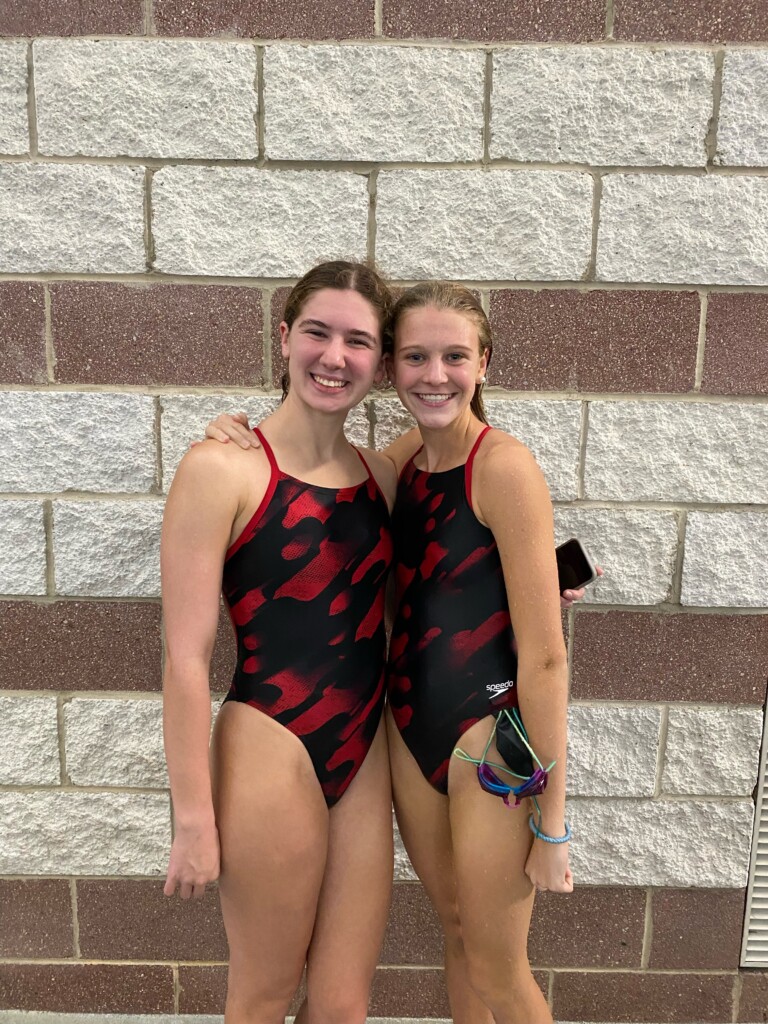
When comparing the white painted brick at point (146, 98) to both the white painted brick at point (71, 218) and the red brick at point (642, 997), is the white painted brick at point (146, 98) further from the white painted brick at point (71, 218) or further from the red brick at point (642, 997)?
the red brick at point (642, 997)

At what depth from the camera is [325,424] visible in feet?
6.55

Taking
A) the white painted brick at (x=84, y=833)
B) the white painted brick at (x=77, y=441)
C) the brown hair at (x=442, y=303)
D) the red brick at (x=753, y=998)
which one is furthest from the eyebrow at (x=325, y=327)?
the red brick at (x=753, y=998)

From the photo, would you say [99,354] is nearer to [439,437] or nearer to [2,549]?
[2,549]

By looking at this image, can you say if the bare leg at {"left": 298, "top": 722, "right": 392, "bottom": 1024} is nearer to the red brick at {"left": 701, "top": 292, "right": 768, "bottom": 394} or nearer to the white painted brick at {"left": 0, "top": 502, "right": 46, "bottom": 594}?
the white painted brick at {"left": 0, "top": 502, "right": 46, "bottom": 594}

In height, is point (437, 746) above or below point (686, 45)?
below

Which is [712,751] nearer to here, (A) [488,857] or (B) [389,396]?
(A) [488,857]

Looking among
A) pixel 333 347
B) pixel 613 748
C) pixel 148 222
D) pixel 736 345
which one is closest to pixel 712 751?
pixel 613 748

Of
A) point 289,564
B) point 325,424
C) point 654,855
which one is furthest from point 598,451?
point 654,855

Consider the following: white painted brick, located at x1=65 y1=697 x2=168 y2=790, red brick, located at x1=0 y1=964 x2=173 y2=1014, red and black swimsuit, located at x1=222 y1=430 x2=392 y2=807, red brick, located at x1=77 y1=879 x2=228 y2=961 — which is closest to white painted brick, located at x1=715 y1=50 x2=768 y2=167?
red and black swimsuit, located at x1=222 y1=430 x2=392 y2=807

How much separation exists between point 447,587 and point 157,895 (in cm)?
176

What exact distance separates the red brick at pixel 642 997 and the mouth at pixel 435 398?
2231 millimetres

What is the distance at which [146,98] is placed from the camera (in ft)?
7.77

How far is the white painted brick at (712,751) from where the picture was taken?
266cm

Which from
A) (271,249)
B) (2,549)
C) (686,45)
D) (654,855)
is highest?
(686,45)
